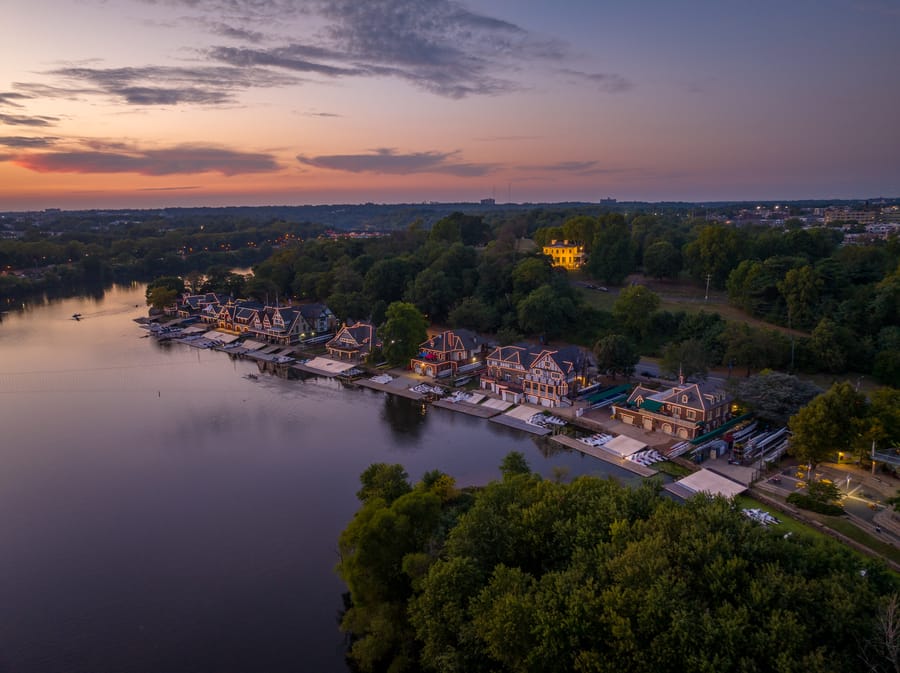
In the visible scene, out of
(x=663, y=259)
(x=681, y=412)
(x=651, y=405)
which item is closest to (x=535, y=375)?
(x=651, y=405)

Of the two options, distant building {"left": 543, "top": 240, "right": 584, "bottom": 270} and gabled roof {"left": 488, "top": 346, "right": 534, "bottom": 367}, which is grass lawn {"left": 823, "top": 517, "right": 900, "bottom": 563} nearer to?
gabled roof {"left": 488, "top": 346, "right": 534, "bottom": 367}

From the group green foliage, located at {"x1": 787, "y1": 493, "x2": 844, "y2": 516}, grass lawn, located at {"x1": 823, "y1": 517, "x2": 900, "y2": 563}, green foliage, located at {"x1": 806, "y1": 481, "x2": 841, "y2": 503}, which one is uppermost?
green foliage, located at {"x1": 806, "y1": 481, "x2": 841, "y2": 503}

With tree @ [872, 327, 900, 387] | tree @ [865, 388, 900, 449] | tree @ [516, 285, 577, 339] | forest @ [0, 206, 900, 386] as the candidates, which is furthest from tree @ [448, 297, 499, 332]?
tree @ [865, 388, 900, 449]

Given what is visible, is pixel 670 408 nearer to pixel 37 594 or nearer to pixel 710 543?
pixel 710 543

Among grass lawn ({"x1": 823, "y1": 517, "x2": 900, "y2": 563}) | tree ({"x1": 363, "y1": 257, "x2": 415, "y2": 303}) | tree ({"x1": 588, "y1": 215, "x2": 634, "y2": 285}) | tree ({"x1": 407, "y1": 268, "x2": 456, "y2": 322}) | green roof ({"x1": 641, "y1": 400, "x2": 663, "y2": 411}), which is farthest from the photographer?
tree ({"x1": 363, "y1": 257, "x2": 415, "y2": 303})

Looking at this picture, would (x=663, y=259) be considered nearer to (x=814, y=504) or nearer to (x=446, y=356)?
(x=446, y=356)

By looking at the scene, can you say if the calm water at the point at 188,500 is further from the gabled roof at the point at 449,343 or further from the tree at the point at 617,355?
the tree at the point at 617,355

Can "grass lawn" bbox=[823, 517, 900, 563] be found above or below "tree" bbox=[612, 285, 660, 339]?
below

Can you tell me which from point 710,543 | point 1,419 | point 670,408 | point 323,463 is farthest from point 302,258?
point 710,543
